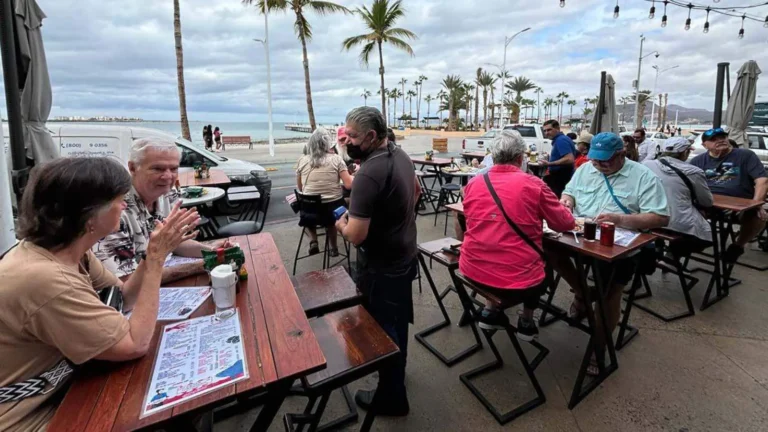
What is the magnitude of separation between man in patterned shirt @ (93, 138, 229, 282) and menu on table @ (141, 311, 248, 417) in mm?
620

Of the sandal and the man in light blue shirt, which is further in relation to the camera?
the sandal

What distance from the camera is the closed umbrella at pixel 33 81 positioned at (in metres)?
3.24

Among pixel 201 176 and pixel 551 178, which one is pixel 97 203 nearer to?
pixel 201 176

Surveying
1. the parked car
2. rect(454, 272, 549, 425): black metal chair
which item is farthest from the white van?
the parked car

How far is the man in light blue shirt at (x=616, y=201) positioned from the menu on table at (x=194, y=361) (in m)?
2.30

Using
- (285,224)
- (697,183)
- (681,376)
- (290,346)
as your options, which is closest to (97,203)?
(290,346)

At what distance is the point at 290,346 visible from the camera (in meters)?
1.32

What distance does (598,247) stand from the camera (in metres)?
2.24

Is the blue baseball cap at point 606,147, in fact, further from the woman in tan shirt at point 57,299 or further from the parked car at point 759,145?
the parked car at point 759,145

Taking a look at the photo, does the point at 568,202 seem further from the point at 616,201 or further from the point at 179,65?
the point at 179,65

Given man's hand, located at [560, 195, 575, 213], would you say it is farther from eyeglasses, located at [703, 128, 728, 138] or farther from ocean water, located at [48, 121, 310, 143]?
ocean water, located at [48, 121, 310, 143]

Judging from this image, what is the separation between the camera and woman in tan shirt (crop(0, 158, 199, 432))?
3.41 ft

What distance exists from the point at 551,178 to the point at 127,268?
239 inches

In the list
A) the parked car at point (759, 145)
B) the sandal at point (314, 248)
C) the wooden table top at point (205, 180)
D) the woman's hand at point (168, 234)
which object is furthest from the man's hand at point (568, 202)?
the parked car at point (759, 145)
